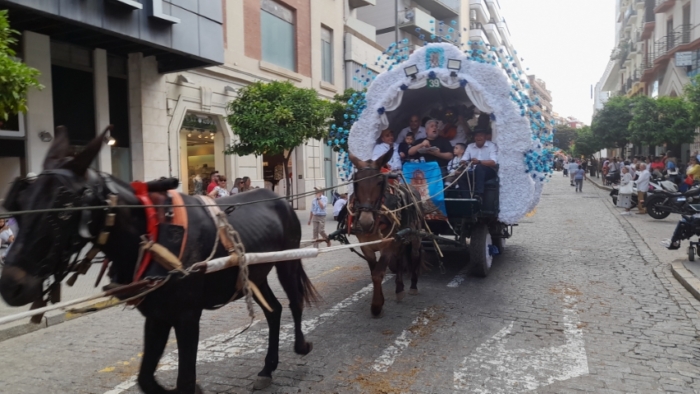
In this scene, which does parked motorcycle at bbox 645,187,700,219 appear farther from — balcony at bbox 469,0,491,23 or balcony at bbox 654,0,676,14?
balcony at bbox 469,0,491,23

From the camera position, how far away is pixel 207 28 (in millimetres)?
13227

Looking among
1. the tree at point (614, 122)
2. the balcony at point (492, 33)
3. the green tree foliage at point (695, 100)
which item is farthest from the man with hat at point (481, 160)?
the balcony at point (492, 33)

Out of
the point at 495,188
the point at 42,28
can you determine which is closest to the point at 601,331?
the point at 495,188

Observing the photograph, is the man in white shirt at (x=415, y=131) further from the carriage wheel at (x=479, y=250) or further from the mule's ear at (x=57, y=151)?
the mule's ear at (x=57, y=151)

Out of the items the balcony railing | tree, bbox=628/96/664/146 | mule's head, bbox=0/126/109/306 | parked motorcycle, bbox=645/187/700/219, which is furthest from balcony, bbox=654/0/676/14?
mule's head, bbox=0/126/109/306

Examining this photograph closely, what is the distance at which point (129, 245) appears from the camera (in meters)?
3.09

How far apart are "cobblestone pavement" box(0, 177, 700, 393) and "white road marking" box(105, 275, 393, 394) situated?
0.02m

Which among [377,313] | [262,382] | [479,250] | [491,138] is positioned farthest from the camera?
[491,138]

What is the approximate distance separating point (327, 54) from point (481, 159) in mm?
16360

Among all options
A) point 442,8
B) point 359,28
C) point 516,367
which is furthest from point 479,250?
point 442,8

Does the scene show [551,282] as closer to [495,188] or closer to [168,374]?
[495,188]

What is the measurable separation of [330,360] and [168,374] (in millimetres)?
1433

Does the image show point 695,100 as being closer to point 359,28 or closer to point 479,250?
point 359,28

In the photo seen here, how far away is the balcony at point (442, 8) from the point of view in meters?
34.6
